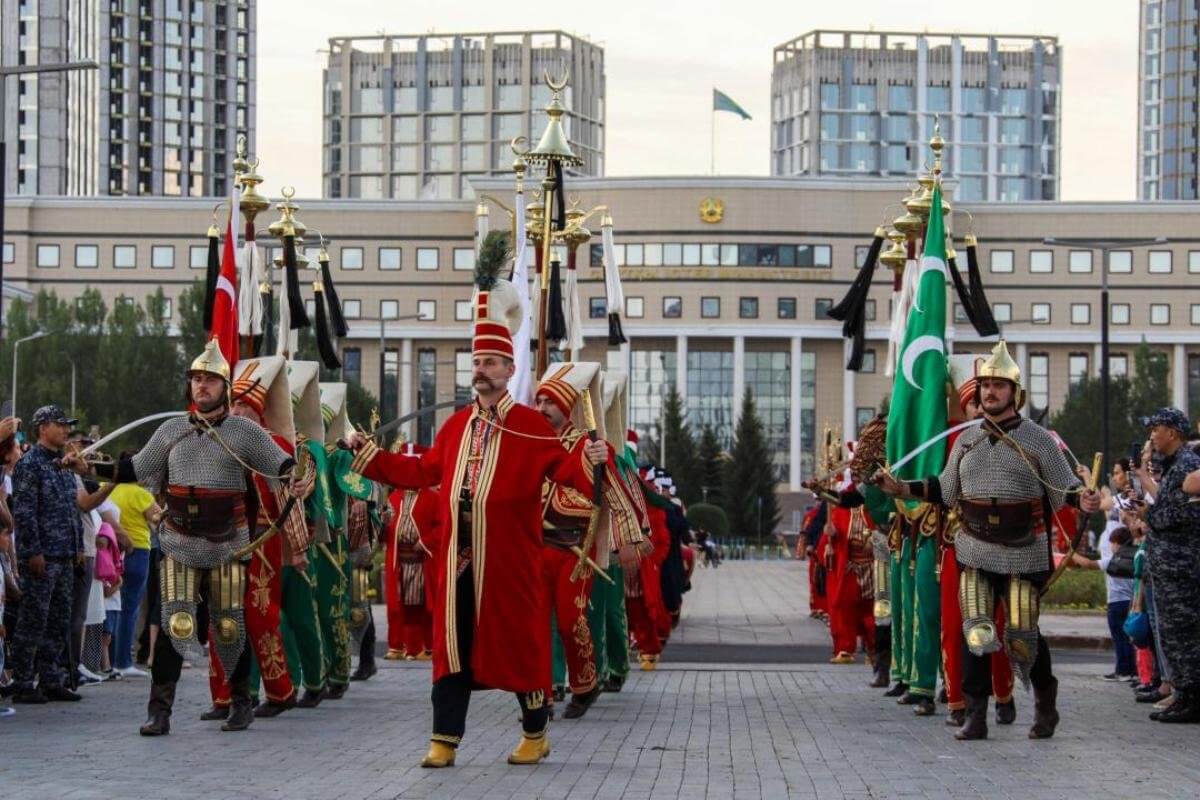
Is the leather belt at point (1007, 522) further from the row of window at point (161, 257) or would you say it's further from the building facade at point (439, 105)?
the building facade at point (439, 105)

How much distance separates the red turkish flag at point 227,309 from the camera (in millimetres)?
17005

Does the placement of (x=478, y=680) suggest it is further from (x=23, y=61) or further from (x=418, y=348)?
(x=23, y=61)

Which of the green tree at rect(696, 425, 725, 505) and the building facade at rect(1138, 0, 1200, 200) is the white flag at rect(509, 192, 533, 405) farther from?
the building facade at rect(1138, 0, 1200, 200)

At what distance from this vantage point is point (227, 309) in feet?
56.9

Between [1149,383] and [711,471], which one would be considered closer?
[1149,383]

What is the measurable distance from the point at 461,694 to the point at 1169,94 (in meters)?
172

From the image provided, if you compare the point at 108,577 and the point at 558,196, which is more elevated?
A: the point at 558,196

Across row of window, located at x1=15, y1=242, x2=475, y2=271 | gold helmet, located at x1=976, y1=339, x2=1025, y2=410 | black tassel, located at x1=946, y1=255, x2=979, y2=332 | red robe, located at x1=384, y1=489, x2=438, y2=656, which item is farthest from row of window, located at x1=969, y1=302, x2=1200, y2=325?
gold helmet, located at x1=976, y1=339, x2=1025, y2=410

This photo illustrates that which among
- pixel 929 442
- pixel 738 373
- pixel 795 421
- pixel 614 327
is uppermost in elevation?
pixel 738 373

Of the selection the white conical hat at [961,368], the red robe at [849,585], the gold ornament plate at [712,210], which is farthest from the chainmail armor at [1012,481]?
the gold ornament plate at [712,210]

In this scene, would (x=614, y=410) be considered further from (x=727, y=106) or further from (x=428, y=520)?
(x=727, y=106)

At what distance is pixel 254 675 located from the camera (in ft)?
49.5

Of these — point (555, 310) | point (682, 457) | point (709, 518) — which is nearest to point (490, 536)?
point (555, 310)

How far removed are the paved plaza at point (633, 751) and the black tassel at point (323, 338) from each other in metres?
3.08
